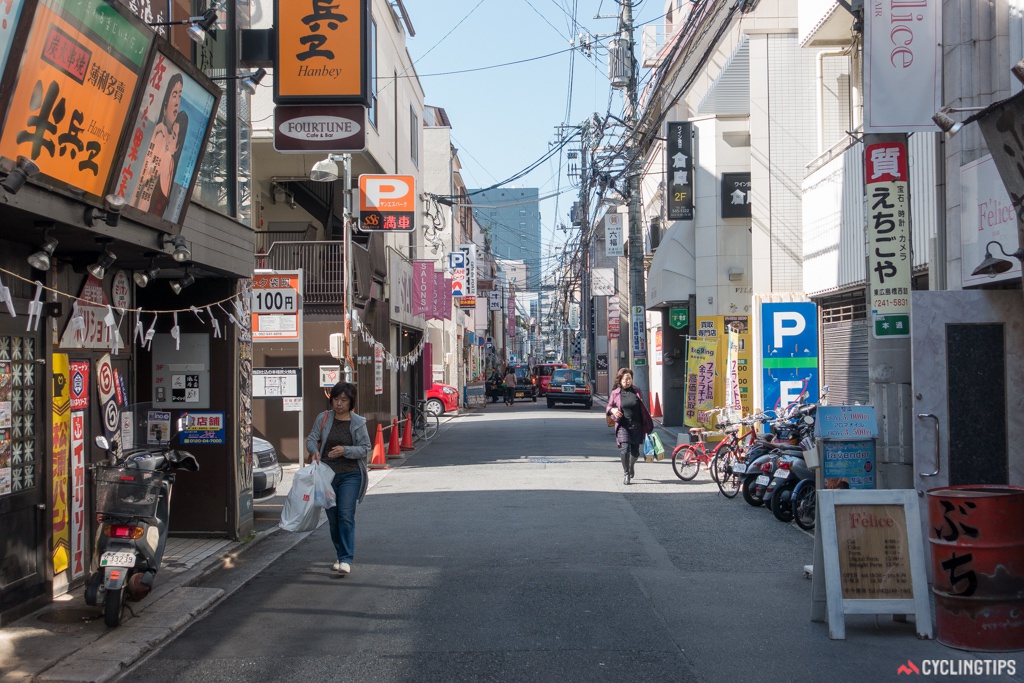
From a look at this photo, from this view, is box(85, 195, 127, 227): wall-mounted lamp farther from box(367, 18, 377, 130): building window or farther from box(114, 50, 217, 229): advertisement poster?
box(367, 18, 377, 130): building window

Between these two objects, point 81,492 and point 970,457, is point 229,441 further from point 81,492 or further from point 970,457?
point 970,457

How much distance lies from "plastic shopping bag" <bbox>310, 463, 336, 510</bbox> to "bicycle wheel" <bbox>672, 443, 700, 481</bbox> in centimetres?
880

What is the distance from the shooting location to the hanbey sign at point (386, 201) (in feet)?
68.9

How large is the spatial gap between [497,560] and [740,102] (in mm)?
19452

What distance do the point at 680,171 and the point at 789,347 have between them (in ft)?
25.6

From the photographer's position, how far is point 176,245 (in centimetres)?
888

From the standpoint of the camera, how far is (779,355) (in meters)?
20.2

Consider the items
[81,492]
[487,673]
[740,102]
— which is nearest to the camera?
[487,673]

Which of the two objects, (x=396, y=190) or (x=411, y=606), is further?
(x=396, y=190)

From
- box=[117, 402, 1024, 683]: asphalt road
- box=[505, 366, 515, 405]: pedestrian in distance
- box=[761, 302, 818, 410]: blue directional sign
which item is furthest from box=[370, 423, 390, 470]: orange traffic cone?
box=[505, 366, 515, 405]: pedestrian in distance

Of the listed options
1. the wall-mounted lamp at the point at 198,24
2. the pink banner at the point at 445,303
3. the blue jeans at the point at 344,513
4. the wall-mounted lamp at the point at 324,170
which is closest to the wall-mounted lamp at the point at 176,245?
the wall-mounted lamp at the point at 198,24

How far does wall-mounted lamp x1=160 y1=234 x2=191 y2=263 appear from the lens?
8.82 metres

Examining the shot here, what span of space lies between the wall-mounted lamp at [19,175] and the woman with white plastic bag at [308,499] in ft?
12.7

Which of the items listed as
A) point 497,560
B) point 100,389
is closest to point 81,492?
point 100,389
